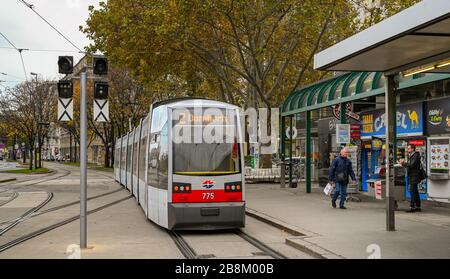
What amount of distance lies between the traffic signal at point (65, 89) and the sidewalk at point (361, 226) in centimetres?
512

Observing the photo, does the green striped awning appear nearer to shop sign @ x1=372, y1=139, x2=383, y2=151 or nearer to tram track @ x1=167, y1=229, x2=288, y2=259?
shop sign @ x1=372, y1=139, x2=383, y2=151

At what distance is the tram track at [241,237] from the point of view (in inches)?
372

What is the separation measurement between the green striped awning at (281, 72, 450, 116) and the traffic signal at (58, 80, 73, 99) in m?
8.30

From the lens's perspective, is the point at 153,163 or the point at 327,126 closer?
the point at 153,163

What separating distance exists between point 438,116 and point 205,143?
7522mm

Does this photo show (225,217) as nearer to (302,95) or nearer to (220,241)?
(220,241)

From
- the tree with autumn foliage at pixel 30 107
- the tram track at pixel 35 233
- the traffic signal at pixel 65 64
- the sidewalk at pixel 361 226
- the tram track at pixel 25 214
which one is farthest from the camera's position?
the tree with autumn foliage at pixel 30 107

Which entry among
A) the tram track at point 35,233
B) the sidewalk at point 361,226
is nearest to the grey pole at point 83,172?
the tram track at point 35,233

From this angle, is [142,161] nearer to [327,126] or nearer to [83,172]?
[83,172]

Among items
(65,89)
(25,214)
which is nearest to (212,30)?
(25,214)

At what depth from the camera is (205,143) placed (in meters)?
12.4

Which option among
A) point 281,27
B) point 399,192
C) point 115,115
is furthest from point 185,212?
point 115,115

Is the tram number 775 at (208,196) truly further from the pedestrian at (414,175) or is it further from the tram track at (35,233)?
the pedestrian at (414,175)
